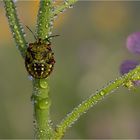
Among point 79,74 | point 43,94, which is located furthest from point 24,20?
point 43,94

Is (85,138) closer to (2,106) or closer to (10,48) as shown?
(2,106)

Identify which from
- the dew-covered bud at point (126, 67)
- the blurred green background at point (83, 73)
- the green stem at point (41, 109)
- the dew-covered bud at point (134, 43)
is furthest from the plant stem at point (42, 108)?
the blurred green background at point (83, 73)

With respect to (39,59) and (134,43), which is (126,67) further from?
(39,59)

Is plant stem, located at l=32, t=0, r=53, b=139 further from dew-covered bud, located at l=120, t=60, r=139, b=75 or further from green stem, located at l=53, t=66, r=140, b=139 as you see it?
dew-covered bud, located at l=120, t=60, r=139, b=75

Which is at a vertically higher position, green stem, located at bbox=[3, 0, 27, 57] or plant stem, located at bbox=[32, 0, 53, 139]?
green stem, located at bbox=[3, 0, 27, 57]

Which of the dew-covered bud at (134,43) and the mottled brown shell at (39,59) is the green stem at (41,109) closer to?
the mottled brown shell at (39,59)

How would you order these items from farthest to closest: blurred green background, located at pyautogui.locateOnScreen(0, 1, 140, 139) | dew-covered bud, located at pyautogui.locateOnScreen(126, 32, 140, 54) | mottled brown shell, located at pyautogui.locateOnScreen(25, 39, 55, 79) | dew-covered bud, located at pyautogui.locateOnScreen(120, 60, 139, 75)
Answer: blurred green background, located at pyautogui.locateOnScreen(0, 1, 140, 139), dew-covered bud, located at pyautogui.locateOnScreen(126, 32, 140, 54), dew-covered bud, located at pyautogui.locateOnScreen(120, 60, 139, 75), mottled brown shell, located at pyautogui.locateOnScreen(25, 39, 55, 79)

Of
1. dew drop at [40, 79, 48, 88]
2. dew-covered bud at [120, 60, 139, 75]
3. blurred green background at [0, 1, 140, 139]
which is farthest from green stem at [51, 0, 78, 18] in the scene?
blurred green background at [0, 1, 140, 139]
